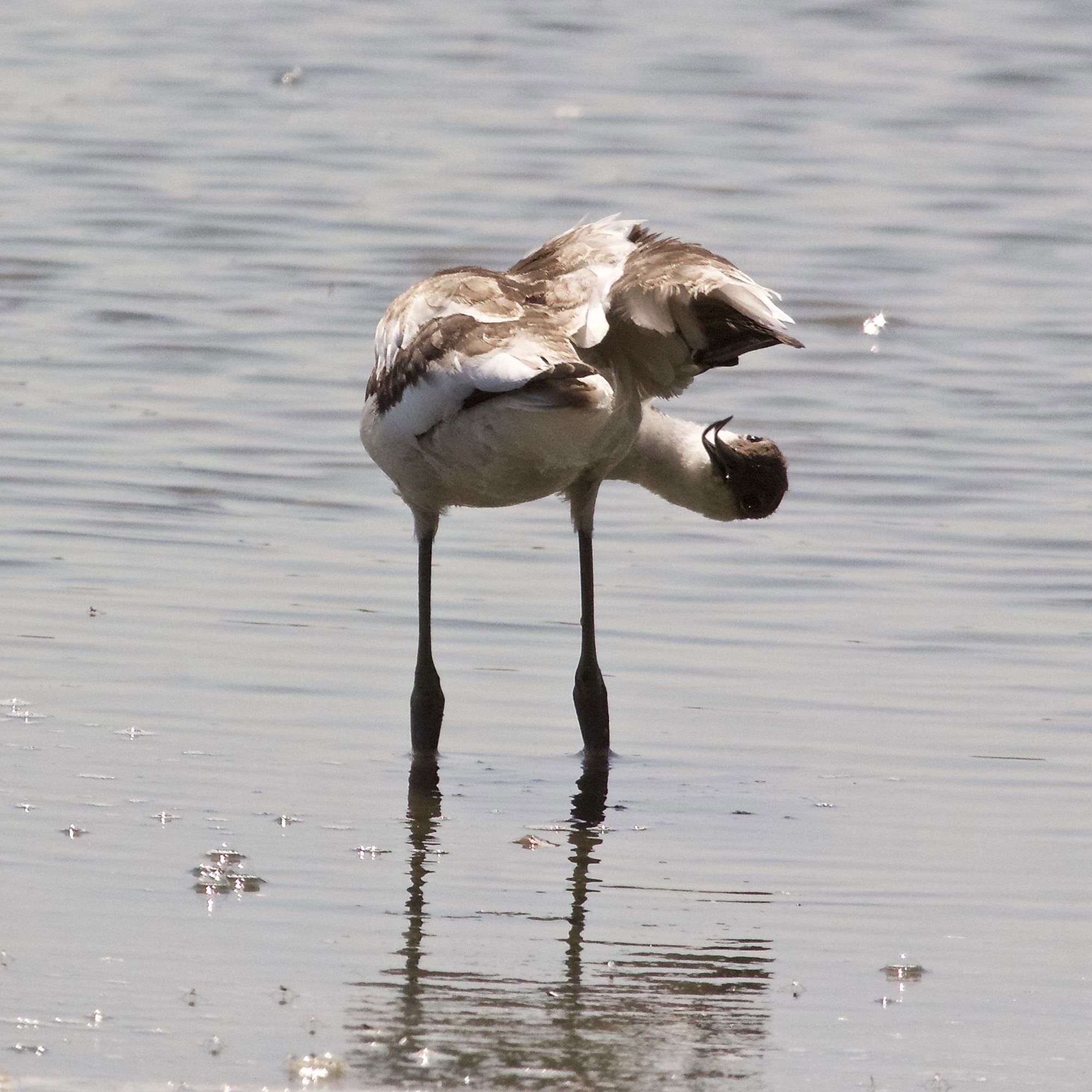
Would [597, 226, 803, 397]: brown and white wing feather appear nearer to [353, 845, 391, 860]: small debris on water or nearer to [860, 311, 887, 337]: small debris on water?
[353, 845, 391, 860]: small debris on water

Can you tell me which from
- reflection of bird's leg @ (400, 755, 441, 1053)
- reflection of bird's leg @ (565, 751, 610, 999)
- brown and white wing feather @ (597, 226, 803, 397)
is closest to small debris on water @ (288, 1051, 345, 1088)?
reflection of bird's leg @ (400, 755, 441, 1053)

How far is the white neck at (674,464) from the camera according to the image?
7.16 m

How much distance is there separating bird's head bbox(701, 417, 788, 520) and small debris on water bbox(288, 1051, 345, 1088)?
3321 millimetres

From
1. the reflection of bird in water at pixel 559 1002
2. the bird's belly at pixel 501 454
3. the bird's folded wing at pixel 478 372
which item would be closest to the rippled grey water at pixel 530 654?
the reflection of bird in water at pixel 559 1002

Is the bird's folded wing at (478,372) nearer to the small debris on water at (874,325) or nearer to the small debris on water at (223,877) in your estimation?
the small debris on water at (223,877)

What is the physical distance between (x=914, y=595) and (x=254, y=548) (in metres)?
2.52

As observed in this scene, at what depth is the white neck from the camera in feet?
23.5

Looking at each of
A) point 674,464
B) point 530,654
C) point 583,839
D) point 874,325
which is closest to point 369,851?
point 583,839

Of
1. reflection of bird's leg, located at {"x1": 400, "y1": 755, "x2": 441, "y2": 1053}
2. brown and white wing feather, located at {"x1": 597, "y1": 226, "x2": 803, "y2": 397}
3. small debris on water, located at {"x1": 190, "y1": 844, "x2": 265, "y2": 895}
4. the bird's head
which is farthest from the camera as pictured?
the bird's head

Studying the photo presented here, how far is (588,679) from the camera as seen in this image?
6828mm

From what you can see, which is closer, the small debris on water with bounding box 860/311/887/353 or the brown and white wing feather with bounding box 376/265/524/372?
the brown and white wing feather with bounding box 376/265/524/372

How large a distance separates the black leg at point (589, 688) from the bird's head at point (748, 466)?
50 cm

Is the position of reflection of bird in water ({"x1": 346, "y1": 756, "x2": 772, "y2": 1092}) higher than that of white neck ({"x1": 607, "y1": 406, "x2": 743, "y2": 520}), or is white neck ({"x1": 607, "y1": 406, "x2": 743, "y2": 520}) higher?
white neck ({"x1": 607, "y1": 406, "x2": 743, "y2": 520})

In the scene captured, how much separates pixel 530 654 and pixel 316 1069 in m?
3.79
